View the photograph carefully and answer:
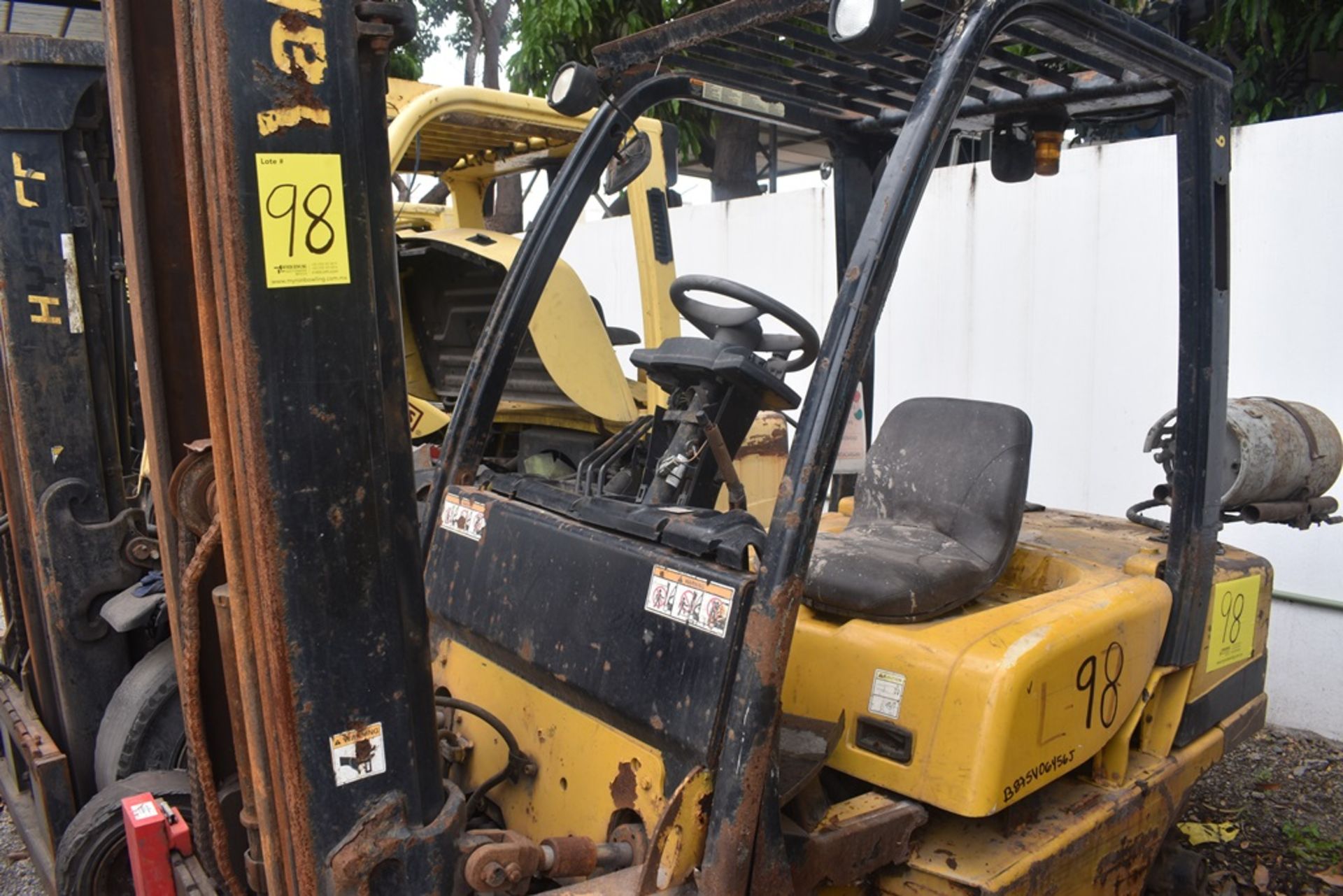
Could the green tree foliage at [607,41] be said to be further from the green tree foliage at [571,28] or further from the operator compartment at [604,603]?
the operator compartment at [604,603]

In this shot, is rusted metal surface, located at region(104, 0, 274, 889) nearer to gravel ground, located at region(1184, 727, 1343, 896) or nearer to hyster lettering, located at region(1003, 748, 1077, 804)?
hyster lettering, located at region(1003, 748, 1077, 804)

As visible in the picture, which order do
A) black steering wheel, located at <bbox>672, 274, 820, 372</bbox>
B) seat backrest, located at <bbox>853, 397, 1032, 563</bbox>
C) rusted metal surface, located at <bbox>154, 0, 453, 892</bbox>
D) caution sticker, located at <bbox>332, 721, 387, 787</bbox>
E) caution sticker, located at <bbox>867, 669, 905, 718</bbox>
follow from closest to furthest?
rusted metal surface, located at <bbox>154, 0, 453, 892</bbox> → caution sticker, located at <bbox>332, 721, 387, 787</bbox> → caution sticker, located at <bbox>867, 669, 905, 718</bbox> → black steering wheel, located at <bbox>672, 274, 820, 372</bbox> → seat backrest, located at <bbox>853, 397, 1032, 563</bbox>

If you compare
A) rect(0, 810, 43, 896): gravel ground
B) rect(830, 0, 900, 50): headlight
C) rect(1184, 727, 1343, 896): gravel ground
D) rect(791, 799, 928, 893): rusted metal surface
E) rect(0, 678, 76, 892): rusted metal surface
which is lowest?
rect(1184, 727, 1343, 896): gravel ground

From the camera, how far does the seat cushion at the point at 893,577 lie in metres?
2.40

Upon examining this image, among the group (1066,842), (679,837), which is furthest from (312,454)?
(1066,842)

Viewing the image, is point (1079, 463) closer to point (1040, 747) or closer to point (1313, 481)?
point (1313, 481)

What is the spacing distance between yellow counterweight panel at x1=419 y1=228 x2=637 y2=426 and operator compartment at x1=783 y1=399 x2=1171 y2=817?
2019 millimetres

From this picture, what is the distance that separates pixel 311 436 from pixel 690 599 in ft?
2.37

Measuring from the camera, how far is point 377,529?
156 cm

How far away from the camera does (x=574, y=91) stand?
2.62m

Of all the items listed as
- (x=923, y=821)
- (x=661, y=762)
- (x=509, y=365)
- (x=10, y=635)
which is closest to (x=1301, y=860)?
(x=923, y=821)

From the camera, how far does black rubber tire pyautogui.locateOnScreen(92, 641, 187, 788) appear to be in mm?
3020

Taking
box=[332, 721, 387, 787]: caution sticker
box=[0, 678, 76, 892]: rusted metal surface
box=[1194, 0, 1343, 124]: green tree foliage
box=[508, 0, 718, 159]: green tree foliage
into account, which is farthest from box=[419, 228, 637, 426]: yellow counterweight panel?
box=[1194, 0, 1343, 124]: green tree foliage

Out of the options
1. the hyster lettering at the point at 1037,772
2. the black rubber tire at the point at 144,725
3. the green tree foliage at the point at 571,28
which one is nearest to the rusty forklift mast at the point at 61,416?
the black rubber tire at the point at 144,725
